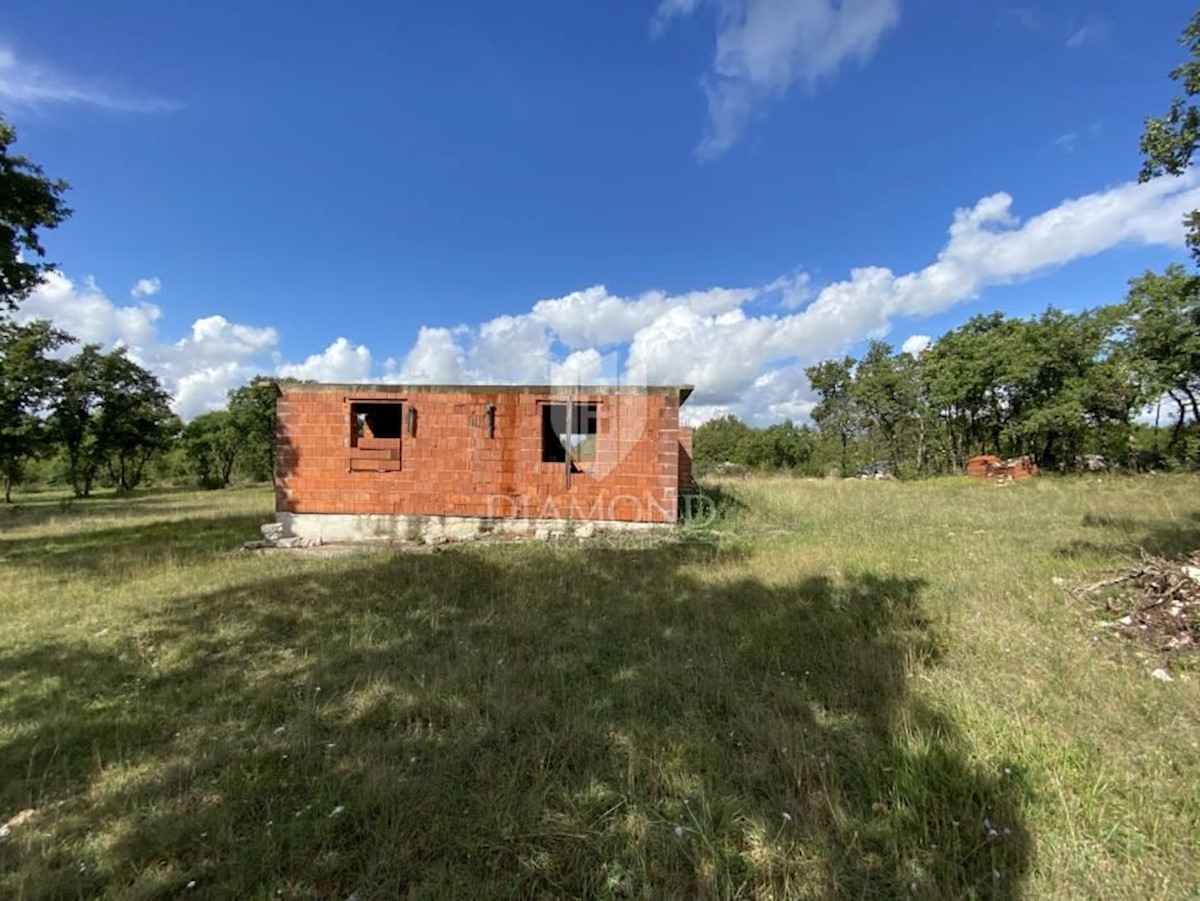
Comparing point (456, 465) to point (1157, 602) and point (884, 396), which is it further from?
point (884, 396)

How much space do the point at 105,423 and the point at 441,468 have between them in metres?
25.0

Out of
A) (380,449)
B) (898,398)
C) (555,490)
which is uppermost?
(898,398)

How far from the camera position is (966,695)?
3125 mm

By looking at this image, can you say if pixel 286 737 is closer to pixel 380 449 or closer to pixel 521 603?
pixel 521 603

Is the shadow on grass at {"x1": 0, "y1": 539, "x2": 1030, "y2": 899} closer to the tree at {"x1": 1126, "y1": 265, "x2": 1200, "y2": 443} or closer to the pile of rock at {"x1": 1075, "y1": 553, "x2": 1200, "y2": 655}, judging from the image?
the pile of rock at {"x1": 1075, "y1": 553, "x2": 1200, "y2": 655}

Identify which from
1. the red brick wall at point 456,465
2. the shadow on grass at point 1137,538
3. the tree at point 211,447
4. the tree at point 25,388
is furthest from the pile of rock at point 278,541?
the tree at point 211,447

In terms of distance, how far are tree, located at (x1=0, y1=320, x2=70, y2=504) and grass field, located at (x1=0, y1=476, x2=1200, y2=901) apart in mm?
20158

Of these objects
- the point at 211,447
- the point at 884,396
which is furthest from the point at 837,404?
the point at 211,447

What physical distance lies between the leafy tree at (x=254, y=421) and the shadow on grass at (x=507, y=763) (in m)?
27.1

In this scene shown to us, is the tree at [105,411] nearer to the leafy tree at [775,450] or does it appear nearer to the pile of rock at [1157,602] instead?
the pile of rock at [1157,602]

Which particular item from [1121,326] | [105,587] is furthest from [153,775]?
[1121,326]

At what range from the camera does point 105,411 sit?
2428cm

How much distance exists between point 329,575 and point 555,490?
3.97 m

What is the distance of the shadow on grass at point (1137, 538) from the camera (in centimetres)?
631
